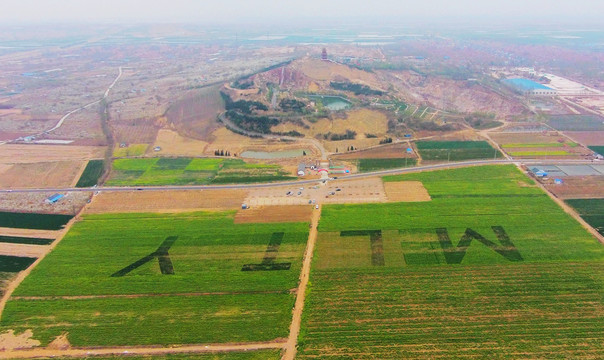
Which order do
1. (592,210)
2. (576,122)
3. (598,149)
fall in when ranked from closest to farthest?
(592,210) < (598,149) < (576,122)

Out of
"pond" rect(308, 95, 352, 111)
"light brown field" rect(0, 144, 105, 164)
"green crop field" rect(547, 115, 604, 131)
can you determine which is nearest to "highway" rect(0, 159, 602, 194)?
"light brown field" rect(0, 144, 105, 164)

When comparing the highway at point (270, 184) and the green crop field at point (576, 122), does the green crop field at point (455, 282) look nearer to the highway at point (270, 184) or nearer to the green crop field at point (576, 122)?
the highway at point (270, 184)

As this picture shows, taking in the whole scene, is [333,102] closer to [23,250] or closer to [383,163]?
[383,163]

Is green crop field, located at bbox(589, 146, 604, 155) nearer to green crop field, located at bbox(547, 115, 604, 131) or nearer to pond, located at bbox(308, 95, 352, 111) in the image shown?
green crop field, located at bbox(547, 115, 604, 131)

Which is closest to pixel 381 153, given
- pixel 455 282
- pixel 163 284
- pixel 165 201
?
pixel 455 282

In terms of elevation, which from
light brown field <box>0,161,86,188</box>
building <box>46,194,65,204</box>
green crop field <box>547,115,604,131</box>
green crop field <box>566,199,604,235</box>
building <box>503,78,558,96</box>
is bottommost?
building <box>46,194,65,204</box>

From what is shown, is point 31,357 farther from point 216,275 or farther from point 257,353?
point 257,353
